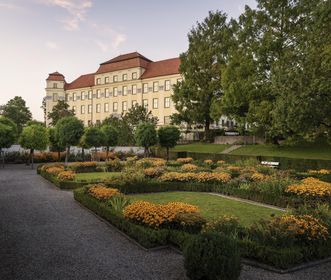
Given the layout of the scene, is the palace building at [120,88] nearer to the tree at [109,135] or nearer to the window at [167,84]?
the window at [167,84]

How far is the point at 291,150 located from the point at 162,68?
3879cm

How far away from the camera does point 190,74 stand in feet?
153

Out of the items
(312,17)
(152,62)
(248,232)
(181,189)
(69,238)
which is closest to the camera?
(248,232)

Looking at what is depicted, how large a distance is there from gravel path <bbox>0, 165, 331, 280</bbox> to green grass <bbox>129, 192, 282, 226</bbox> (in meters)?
3.55

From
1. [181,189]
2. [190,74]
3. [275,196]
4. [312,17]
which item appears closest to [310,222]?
[275,196]

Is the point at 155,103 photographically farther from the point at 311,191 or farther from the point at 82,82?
the point at 311,191

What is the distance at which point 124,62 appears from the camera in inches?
2798

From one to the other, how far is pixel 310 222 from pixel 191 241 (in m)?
3.70

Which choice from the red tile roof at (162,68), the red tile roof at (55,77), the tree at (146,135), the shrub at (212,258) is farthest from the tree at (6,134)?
the red tile roof at (55,77)

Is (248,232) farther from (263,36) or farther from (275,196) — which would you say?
(263,36)

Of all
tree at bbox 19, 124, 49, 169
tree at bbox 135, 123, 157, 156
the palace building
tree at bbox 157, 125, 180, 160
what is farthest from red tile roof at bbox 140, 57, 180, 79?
tree at bbox 19, 124, 49, 169

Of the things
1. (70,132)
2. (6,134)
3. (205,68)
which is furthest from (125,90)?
(6,134)

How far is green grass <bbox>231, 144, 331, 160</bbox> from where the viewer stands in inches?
1256

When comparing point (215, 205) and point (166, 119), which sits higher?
point (166, 119)
